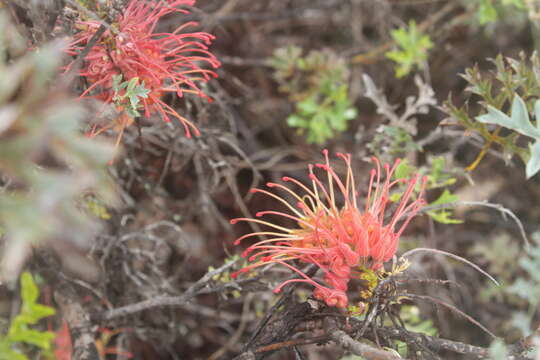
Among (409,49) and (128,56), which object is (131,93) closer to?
(128,56)

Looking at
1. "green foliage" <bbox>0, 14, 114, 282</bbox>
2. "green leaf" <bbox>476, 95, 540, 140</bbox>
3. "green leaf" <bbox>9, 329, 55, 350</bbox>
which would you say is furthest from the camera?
"green leaf" <bbox>476, 95, 540, 140</bbox>

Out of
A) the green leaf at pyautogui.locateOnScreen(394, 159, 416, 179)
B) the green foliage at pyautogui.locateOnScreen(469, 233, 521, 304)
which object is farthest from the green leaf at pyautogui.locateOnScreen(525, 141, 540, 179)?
the green foliage at pyautogui.locateOnScreen(469, 233, 521, 304)

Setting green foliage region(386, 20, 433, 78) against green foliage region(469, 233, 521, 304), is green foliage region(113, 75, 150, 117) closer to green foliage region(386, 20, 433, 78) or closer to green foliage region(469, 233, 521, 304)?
green foliage region(386, 20, 433, 78)

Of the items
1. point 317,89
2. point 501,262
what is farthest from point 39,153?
point 501,262

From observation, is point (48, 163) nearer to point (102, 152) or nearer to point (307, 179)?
point (102, 152)

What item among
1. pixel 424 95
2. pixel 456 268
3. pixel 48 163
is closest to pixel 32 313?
pixel 48 163

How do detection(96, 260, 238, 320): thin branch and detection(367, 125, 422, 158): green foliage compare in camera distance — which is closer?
detection(96, 260, 238, 320): thin branch
